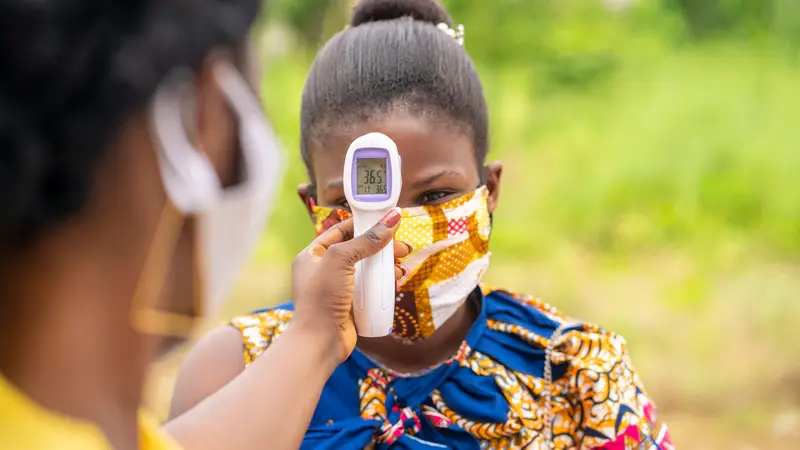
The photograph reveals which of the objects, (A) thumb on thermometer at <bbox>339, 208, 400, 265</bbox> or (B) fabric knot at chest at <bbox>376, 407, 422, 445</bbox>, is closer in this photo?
(A) thumb on thermometer at <bbox>339, 208, 400, 265</bbox>

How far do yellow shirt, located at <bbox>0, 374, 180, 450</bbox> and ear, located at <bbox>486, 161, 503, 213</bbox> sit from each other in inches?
50.5

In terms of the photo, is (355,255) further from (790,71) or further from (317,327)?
(790,71)

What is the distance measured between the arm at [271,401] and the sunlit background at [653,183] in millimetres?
2205

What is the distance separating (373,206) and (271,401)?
0.43 metres

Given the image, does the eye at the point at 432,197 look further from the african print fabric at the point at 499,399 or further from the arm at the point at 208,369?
the arm at the point at 208,369

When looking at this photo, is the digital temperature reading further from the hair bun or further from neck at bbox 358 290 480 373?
the hair bun

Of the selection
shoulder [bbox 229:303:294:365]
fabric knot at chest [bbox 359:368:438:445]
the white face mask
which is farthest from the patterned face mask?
the white face mask

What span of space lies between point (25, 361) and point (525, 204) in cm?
456

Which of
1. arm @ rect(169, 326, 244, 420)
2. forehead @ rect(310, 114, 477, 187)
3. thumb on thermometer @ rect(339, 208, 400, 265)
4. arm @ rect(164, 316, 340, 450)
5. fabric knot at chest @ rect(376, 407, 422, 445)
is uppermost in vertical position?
Answer: forehead @ rect(310, 114, 477, 187)

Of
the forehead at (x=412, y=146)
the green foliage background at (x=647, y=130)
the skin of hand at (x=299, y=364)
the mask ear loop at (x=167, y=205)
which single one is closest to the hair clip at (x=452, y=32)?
the forehead at (x=412, y=146)

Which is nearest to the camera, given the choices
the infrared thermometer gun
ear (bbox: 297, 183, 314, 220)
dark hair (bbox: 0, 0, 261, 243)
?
dark hair (bbox: 0, 0, 261, 243)

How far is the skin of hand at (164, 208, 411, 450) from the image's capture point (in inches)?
52.9

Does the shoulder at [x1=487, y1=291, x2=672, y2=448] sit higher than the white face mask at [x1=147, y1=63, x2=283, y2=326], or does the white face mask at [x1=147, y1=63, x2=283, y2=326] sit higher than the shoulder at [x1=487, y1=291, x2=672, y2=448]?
the white face mask at [x1=147, y1=63, x2=283, y2=326]

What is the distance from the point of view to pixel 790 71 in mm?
5336
